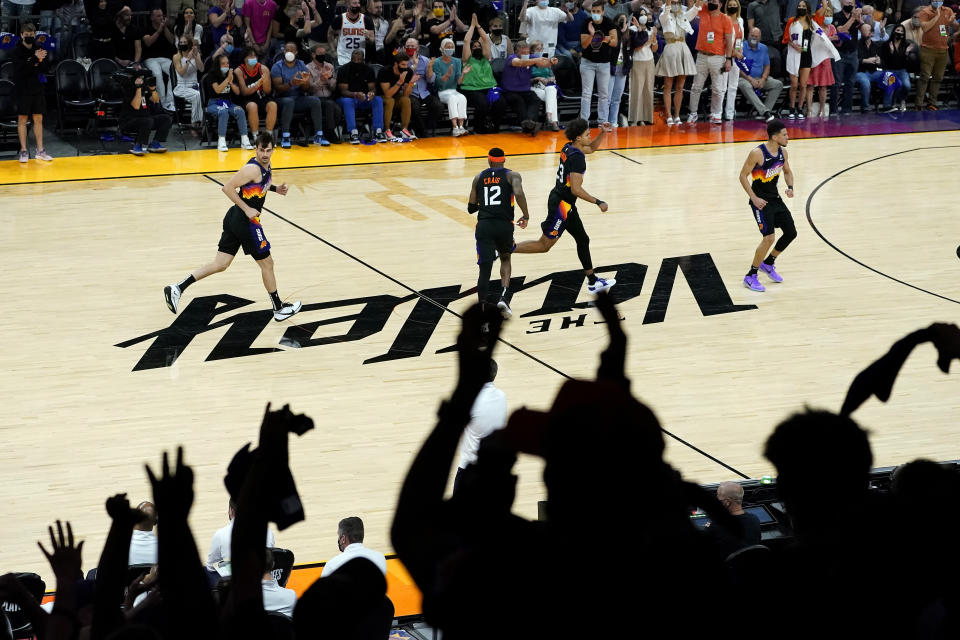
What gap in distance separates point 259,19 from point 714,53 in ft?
26.4

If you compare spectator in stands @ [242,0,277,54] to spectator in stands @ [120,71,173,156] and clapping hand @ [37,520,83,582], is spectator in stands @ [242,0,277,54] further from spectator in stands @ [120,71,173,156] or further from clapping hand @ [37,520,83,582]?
clapping hand @ [37,520,83,582]

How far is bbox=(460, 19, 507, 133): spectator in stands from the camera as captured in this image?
65.0 ft

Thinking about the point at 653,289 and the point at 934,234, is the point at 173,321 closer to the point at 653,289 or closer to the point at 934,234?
the point at 653,289

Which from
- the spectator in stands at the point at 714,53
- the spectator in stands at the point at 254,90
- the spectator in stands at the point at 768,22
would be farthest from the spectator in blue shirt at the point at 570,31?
the spectator in stands at the point at 254,90

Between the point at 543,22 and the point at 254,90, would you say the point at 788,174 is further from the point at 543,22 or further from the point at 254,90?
the point at 254,90

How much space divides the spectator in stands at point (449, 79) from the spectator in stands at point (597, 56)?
220 centimetres

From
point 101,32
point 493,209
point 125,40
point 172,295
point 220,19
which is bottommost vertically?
point 172,295

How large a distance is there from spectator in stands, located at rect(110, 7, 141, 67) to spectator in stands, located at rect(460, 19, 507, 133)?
5.44m

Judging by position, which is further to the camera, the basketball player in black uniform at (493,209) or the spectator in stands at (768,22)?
the spectator in stands at (768,22)

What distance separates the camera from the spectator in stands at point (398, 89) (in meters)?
19.1

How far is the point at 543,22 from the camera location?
2034 centimetres

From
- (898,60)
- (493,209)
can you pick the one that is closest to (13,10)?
(493,209)

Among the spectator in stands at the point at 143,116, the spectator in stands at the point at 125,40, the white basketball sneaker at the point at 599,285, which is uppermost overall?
the spectator in stands at the point at 125,40

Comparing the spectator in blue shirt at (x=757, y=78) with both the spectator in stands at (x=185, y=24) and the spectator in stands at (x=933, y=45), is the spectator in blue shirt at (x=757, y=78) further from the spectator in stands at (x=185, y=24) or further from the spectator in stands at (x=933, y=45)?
the spectator in stands at (x=185, y=24)
